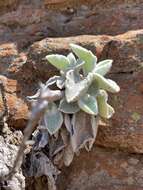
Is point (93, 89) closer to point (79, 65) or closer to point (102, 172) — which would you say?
point (79, 65)

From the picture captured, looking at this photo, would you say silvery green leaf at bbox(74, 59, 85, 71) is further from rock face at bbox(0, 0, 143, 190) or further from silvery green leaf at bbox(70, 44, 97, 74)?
rock face at bbox(0, 0, 143, 190)

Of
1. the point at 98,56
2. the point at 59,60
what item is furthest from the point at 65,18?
the point at 59,60

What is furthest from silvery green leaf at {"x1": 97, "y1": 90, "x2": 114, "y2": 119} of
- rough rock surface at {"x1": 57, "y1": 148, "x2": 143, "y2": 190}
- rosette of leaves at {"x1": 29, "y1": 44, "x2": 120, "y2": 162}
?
rough rock surface at {"x1": 57, "y1": 148, "x2": 143, "y2": 190}

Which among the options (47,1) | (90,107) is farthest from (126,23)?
(90,107)

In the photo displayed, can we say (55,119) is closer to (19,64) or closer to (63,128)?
(63,128)

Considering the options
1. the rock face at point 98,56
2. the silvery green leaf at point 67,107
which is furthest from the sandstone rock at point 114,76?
the silvery green leaf at point 67,107

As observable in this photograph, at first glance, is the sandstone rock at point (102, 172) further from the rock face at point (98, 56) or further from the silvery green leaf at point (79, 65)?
the silvery green leaf at point (79, 65)
